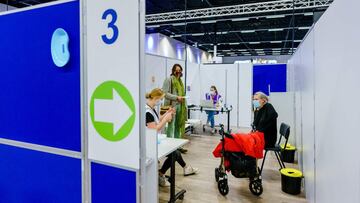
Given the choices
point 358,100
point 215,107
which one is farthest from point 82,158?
point 215,107

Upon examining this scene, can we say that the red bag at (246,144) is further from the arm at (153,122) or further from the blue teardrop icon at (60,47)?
the blue teardrop icon at (60,47)

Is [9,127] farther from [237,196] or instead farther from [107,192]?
[237,196]

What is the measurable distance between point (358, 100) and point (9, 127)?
244 cm

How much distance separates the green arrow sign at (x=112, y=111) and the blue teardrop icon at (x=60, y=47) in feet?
1.17

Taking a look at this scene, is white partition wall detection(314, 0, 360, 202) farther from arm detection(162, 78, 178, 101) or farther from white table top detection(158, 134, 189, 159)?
arm detection(162, 78, 178, 101)

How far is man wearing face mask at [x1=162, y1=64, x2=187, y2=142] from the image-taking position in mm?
4816

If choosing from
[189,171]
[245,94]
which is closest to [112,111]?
[189,171]

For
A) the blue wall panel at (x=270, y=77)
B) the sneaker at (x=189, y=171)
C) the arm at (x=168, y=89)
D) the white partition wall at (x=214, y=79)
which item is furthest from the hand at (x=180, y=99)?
the blue wall panel at (x=270, y=77)

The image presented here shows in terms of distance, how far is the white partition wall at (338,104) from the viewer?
132 cm

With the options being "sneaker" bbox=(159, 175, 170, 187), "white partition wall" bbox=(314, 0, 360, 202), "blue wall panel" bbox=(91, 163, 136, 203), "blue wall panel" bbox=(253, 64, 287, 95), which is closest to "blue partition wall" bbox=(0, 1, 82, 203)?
"blue wall panel" bbox=(91, 163, 136, 203)

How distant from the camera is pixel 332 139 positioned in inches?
69.3

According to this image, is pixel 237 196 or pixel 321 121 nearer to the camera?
pixel 321 121

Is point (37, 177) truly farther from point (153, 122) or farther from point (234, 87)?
point (234, 87)

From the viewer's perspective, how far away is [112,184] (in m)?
1.59
